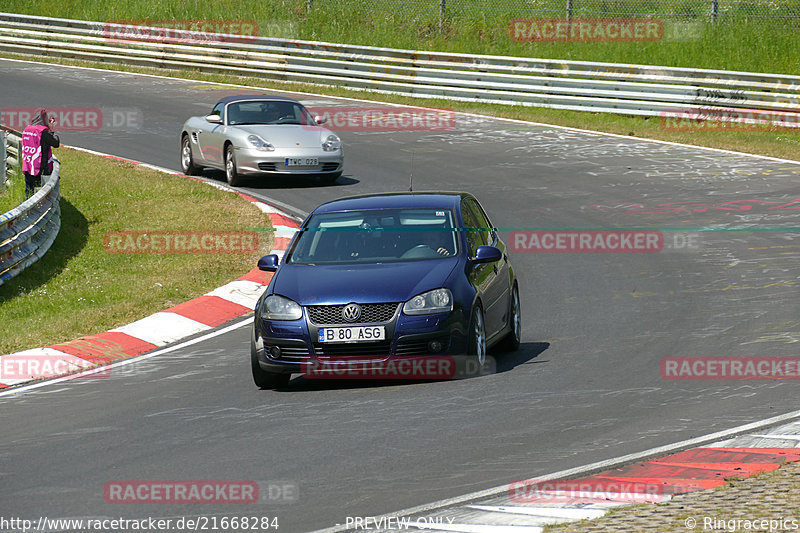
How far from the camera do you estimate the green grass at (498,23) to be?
29.2 m

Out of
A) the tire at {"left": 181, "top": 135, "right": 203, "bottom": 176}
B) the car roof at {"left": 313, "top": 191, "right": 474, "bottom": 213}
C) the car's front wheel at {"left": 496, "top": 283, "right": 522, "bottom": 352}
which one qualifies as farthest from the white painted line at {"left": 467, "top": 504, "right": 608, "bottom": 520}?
the tire at {"left": 181, "top": 135, "right": 203, "bottom": 176}

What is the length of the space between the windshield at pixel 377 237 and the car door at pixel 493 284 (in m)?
0.44

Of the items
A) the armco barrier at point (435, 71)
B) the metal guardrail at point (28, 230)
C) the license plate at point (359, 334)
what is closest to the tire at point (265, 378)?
the license plate at point (359, 334)

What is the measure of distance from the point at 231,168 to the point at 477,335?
11.8 metres

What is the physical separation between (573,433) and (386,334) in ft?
6.44

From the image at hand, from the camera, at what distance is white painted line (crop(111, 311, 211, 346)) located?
40.0 ft

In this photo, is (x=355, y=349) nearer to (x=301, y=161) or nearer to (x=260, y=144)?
(x=301, y=161)

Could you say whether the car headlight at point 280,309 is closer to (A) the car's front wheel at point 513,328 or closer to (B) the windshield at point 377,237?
(B) the windshield at point 377,237

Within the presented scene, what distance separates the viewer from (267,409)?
29.7 ft

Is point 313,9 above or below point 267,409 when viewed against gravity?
above

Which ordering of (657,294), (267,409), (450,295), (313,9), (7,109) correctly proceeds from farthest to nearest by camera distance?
(313,9) → (7,109) → (657,294) → (450,295) → (267,409)

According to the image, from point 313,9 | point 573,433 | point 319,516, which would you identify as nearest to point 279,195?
point 573,433

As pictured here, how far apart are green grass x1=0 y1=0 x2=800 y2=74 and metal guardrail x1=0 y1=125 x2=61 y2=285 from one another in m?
16.9

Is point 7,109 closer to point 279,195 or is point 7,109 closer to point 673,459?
point 279,195
